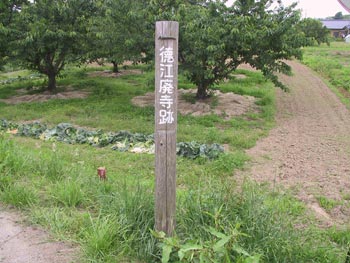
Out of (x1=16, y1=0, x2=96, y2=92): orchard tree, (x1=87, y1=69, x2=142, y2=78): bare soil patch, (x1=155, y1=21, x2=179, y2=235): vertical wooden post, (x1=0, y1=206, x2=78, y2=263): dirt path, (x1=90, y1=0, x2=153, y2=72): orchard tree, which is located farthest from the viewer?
(x1=87, y1=69, x2=142, y2=78): bare soil patch

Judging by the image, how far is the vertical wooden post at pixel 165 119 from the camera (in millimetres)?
2973

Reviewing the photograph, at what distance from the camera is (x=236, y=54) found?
11289mm

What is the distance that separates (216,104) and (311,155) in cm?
512

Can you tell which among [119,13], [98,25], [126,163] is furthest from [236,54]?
[126,163]

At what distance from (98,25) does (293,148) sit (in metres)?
7.81

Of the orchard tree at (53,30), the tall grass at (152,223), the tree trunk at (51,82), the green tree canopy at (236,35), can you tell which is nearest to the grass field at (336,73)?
the green tree canopy at (236,35)

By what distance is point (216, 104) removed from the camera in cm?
1235

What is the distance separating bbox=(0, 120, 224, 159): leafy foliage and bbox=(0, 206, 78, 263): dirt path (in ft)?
13.1

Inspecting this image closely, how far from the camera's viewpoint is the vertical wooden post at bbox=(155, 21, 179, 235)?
2.97 m

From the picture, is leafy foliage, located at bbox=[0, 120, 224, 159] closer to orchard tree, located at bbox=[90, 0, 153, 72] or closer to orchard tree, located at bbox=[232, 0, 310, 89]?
orchard tree, located at bbox=[90, 0, 153, 72]

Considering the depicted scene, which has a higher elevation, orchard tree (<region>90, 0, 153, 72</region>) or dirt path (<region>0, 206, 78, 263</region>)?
orchard tree (<region>90, 0, 153, 72</region>)

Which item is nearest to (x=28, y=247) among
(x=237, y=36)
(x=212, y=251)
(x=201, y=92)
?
(x=212, y=251)

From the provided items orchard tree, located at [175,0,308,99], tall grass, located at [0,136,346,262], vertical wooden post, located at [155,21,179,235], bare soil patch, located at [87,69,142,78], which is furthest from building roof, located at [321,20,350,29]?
vertical wooden post, located at [155,21,179,235]

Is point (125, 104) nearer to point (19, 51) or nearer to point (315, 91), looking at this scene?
point (19, 51)
